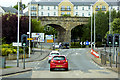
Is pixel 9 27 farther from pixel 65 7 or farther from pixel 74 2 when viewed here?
pixel 74 2

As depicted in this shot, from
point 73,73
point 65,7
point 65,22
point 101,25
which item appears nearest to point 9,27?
point 73,73

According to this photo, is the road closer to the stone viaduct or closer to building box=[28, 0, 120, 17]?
the stone viaduct

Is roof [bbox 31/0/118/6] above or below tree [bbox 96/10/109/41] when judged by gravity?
above

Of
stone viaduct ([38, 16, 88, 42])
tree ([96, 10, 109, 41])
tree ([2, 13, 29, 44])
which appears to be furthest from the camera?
stone viaduct ([38, 16, 88, 42])

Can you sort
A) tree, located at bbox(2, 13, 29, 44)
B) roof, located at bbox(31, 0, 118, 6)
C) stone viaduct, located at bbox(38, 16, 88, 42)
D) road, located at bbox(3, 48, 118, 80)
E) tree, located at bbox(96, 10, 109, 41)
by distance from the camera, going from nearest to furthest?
road, located at bbox(3, 48, 118, 80)
tree, located at bbox(2, 13, 29, 44)
tree, located at bbox(96, 10, 109, 41)
stone viaduct, located at bbox(38, 16, 88, 42)
roof, located at bbox(31, 0, 118, 6)

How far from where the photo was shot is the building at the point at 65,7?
104250mm

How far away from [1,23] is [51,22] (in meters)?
32.6

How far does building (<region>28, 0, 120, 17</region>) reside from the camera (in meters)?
104

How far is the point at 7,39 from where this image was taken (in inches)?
1860

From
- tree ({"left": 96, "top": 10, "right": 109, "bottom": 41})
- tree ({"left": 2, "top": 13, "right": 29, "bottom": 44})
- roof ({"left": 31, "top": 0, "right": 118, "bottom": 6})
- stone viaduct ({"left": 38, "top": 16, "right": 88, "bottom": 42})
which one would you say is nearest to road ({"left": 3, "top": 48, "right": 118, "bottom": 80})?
tree ({"left": 2, "top": 13, "right": 29, "bottom": 44})

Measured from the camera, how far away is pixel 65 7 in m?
105

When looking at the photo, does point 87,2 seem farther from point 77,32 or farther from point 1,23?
point 1,23

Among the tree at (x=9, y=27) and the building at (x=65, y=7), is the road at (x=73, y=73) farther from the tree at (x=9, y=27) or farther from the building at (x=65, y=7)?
the building at (x=65, y=7)

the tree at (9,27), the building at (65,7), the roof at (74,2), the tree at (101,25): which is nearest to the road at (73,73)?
the tree at (9,27)
